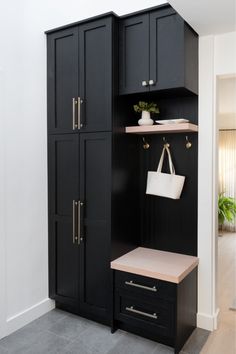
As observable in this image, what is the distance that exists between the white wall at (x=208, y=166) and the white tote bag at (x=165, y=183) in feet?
0.60

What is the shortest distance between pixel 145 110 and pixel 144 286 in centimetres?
145

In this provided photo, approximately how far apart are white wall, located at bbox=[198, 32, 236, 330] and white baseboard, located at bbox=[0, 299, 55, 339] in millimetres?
1393

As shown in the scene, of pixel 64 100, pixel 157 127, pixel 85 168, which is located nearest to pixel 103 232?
pixel 85 168

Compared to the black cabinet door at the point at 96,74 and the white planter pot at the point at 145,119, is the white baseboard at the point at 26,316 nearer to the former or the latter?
the black cabinet door at the point at 96,74

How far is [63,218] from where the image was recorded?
113 inches

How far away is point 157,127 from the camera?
257cm

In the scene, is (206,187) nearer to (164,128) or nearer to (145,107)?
(164,128)

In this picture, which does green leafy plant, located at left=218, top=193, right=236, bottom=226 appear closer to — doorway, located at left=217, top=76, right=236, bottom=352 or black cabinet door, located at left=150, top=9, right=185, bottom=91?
doorway, located at left=217, top=76, right=236, bottom=352

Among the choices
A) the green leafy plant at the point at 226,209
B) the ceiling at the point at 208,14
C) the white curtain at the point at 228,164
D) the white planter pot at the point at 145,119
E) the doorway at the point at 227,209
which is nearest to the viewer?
the ceiling at the point at 208,14

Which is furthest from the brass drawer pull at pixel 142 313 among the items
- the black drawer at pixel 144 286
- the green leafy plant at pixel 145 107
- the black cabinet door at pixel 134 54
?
the black cabinet door at pixel 134 54

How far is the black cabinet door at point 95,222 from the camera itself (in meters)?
2.59

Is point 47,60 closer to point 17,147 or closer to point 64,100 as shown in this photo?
point 64,100

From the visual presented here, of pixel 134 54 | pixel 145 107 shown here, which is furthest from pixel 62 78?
pixel 145 107

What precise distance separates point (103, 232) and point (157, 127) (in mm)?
975
